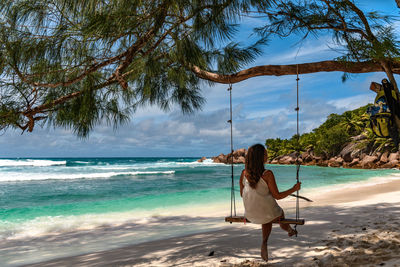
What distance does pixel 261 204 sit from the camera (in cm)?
247

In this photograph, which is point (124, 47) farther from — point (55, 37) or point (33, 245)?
point (33, 245)

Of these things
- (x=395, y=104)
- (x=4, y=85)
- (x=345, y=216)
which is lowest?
(x=345, y=216)

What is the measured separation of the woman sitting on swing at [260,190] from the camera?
243 centimetres

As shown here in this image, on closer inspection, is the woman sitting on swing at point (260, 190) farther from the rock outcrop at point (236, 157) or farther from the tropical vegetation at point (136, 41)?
the rock outcrop at point (236, 157)

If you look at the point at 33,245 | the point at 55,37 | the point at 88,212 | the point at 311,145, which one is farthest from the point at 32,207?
the point at 311,145

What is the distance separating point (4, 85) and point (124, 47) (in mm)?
1354

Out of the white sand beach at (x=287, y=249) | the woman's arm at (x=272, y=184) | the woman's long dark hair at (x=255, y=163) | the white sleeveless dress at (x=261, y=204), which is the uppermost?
the woman's long dark hair at (x=255, y=163)

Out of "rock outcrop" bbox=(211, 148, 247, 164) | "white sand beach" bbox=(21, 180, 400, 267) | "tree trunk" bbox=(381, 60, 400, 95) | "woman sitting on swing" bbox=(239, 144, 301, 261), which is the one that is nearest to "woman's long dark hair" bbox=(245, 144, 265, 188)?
"woman sitting on swing" bbox=(239, 144, 301, 261)

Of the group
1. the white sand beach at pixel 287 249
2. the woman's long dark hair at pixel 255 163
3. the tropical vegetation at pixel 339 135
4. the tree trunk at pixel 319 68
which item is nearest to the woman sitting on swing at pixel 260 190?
the woman's long dark hair at pixel 255 163

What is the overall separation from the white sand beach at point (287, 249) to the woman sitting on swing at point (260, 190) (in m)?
→ 0.45

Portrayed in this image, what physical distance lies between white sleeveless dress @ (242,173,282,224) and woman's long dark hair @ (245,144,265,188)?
0.15 ft

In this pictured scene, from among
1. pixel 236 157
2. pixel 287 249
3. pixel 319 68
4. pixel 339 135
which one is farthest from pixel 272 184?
pixel 236 157

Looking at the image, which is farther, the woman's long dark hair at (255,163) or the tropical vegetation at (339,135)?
the tropical vegetation at (339,135)

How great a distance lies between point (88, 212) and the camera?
775cm
